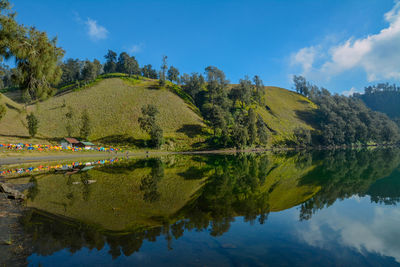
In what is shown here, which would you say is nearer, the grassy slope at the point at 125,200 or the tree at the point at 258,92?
the grassy slope at the point at 125,200

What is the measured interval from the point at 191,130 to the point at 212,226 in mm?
105879

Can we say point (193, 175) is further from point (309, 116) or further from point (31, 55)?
point (309, 116)

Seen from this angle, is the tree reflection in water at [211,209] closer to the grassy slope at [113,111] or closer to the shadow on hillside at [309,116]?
the grassy slope at [113,111]

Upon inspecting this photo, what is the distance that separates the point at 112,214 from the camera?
566 inches

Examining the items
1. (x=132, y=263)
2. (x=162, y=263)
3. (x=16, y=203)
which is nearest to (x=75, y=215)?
(x=16, y=203)

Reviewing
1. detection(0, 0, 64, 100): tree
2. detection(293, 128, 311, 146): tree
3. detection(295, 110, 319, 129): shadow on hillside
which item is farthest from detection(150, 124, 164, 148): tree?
detection(295, 110, 319, 129): shadow on hillside

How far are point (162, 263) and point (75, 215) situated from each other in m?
8.43

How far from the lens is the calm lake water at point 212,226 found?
9203mm

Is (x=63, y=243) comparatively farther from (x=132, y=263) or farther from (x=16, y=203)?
(x=16, y=203)

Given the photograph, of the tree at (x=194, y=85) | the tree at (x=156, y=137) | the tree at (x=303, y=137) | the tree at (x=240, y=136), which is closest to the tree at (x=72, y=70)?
the tree at (x=194, y=85)

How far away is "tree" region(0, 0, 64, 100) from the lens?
54.3ft

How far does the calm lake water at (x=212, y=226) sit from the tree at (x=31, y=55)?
979 cm

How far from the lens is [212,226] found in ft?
41.2

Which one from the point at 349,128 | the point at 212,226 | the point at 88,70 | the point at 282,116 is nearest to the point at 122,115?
the point at 88,70
